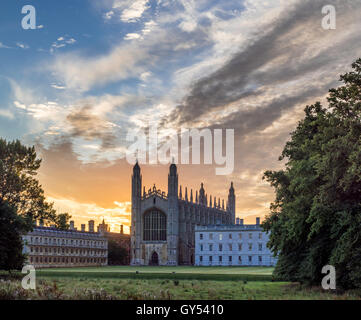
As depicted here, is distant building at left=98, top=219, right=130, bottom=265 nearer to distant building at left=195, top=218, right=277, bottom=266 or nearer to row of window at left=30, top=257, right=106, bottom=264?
row of window at left=30, top=257, right=106, bottom=264

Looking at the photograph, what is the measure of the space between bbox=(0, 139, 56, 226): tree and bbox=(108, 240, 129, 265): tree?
2690 inches

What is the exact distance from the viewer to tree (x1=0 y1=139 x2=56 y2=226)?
158 ft

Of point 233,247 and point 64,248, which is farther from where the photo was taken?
point 233,247

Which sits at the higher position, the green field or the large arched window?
the large arched window

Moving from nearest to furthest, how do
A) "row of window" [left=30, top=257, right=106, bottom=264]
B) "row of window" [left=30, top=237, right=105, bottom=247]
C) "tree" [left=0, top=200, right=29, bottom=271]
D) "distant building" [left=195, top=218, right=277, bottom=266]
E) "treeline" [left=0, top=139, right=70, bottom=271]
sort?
1. "tree" [left=0, top=200, right=29, bottom=271]
2. "treeline" [left=0, top=139, right=70, bottom=271]
3. "row of window" [left=30, top=257, right=106, bottom=264]
4. "row of window" [left=30, top=237, right=105, bottom=247]
5. "distant building" [left=195, top=218, right=277, bottom=266]

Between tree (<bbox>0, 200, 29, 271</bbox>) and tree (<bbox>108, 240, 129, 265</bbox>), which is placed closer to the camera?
tree (<bbox>0, 200, 29, 271</bbox>)

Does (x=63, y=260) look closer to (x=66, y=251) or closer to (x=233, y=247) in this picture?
(x=66, y=251)

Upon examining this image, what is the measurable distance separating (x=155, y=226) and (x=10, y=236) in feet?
243

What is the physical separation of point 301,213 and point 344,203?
425 centimetres

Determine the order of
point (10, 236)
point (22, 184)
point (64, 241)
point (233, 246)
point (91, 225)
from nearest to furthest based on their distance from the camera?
1. point (10, 236)
2. point (22, 184)
3. point (64, 241)
4. point (233, 246)
5. point (91, 225)

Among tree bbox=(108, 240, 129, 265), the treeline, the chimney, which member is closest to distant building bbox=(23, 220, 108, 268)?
tree bbox=(108, 240, 129, 265)

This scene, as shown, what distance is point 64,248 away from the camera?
99.6 meters

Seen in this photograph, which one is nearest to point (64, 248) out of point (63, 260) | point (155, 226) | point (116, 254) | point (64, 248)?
point (64, 248)

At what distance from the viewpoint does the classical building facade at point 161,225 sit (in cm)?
11081
